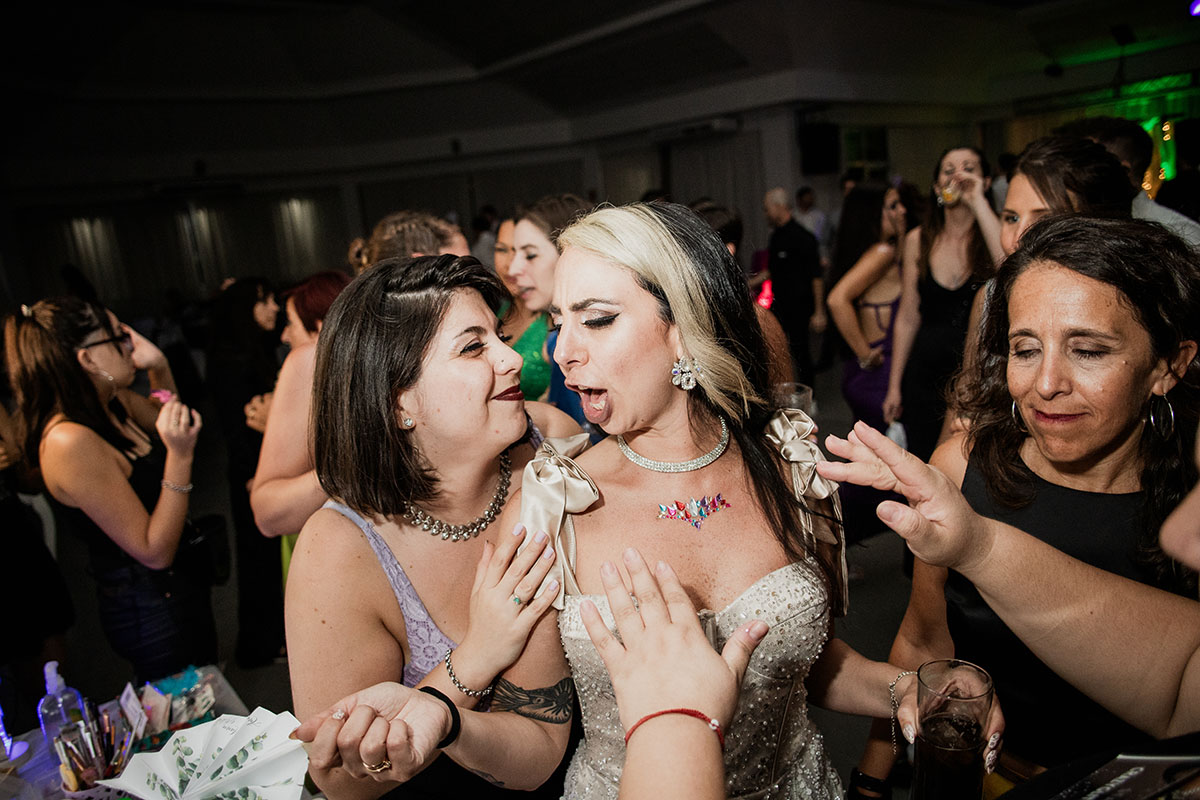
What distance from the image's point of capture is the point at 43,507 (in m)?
3.16

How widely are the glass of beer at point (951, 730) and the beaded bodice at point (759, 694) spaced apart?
0.24 meters

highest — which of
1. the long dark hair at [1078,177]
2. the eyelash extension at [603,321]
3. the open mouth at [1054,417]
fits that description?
the long dark hair at [1078,177]

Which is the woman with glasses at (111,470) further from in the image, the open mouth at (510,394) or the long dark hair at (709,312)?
the long dark hair at (709,312)

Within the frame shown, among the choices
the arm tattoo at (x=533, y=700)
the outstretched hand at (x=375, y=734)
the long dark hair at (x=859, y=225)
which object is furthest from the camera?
the long dark hair at (x=859, y=225)

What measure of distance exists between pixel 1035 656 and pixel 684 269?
950mm

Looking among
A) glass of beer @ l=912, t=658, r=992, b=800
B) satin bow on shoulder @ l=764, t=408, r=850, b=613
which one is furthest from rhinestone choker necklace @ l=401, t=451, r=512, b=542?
glass of beer @ l=912, t=658, r=992, b=800

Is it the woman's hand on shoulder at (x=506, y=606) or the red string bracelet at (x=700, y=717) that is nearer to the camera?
the red string bracelet at (x=700, y=717)

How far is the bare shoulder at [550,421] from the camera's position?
1.93 meters

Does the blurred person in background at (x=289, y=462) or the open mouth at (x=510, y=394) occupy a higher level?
the open mouth at (x=510, y=394)

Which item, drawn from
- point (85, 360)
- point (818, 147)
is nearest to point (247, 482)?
point (85, 360)

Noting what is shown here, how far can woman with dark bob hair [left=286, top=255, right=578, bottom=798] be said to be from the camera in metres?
1.38

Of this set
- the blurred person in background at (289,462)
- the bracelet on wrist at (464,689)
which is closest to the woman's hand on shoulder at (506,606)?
the bracelet on wrist at (464,689)

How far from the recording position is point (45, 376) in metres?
2.24

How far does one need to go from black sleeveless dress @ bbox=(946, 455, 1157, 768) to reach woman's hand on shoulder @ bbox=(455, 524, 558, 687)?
2.77ft
